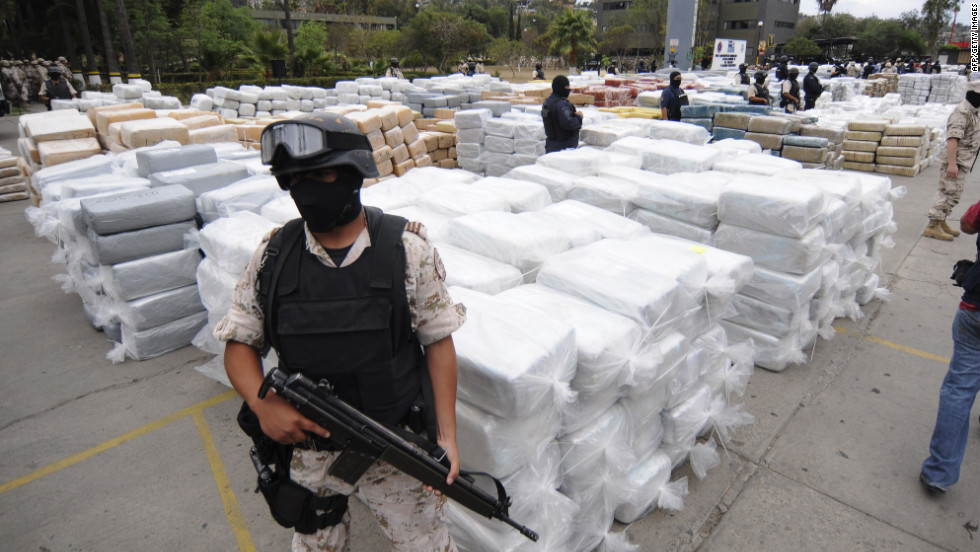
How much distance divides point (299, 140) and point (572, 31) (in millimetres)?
40381

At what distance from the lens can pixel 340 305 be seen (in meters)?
1.51

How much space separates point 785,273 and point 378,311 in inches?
126

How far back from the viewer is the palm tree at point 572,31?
3703 cm

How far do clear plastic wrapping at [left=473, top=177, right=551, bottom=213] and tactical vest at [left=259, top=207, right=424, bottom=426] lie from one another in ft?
8.02

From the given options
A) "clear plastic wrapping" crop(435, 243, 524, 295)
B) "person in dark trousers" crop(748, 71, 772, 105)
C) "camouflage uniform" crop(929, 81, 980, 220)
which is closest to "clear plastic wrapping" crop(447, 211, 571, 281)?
"clear plastic wrapping" crop(435, 243, 524, 295)

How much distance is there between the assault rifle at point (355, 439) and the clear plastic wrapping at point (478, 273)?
117 centimetres

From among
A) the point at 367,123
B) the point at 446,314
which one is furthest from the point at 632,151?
the point at 446,314

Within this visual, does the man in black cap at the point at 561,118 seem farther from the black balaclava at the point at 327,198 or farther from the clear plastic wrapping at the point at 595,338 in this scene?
the black balaclava at the point at 327,198

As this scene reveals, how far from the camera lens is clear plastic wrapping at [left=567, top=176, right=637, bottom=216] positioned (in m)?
4.27

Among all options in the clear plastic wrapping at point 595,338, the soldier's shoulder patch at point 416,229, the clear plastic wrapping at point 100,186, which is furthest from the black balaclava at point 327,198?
the clear plastic wrapping at point 100,186

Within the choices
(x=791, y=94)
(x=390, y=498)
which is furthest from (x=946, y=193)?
(x=390, y=498)

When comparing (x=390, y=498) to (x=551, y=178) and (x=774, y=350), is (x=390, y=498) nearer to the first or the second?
(x=774, y=350)

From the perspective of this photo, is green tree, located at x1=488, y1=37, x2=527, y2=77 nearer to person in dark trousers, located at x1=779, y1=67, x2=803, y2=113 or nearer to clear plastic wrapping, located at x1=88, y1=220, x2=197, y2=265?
person in dark trousers, located at x1=779, y1=67, x2=803, y2=113

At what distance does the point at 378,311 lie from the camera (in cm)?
152
